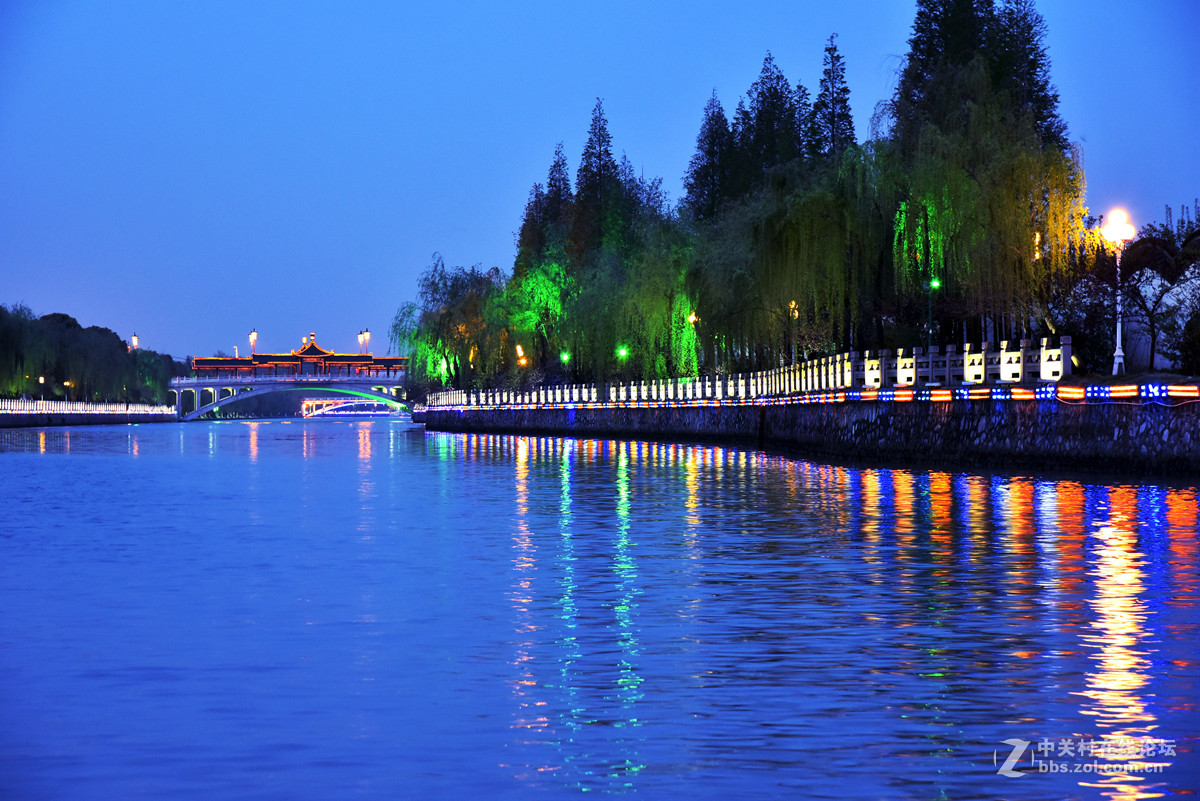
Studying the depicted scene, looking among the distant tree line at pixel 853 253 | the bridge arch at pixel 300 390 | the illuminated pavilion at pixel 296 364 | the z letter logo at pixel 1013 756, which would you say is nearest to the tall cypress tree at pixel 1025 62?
the distant tree line at pixel 853 253

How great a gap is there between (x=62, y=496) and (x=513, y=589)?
16.7 m

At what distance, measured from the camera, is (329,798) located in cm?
620

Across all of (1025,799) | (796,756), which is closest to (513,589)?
(796,756)

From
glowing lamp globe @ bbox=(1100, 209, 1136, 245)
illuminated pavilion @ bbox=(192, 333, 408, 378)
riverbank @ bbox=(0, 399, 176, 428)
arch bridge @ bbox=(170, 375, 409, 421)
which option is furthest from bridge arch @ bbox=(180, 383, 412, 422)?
glowing lamp globe @ bbox=(1100, 209, 1136, 245)

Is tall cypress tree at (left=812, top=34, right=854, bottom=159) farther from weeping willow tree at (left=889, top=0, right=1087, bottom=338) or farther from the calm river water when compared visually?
the calm river water

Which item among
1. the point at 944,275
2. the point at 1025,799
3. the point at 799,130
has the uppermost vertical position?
the point at 799,130

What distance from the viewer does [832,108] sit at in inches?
2960

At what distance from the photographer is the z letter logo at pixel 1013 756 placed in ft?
21.1

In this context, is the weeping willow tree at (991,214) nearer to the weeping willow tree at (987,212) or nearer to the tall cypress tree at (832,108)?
the weeping willow tree at (987,212)

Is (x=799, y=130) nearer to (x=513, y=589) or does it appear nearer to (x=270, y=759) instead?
(x=513, y=589)

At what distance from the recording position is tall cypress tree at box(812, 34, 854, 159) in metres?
74.6

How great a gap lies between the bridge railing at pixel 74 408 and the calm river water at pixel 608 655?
9044 centimetres

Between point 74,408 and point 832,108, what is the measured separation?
2815 inches

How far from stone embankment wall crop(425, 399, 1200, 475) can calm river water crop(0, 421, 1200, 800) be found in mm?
6334
